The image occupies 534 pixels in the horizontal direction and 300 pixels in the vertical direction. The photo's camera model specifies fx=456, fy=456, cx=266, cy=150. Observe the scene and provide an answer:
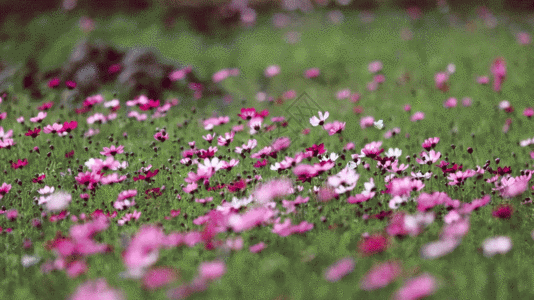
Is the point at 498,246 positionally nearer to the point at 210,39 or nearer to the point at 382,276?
the point at 382,276

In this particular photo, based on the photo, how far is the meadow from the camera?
1645mm

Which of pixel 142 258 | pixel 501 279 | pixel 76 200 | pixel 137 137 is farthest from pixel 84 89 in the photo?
pixel 501 279

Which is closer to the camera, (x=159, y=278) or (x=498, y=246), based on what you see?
(x=159, y=278)

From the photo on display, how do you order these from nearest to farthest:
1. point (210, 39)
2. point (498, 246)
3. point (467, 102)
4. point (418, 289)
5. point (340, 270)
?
point (418, 289) < point (340, 270) < point (498, 246) < point (467, 102) < point (210, 39)

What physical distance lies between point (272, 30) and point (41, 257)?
23.3 feet

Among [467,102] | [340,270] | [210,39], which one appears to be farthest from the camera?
[210,39]

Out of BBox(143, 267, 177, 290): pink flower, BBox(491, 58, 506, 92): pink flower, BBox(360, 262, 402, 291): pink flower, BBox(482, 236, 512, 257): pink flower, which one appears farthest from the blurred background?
BBox(360, 262, 402, 291): pink flower

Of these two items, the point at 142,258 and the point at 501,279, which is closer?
the point at 142,258

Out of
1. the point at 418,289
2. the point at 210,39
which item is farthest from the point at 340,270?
A: the point at 210,39

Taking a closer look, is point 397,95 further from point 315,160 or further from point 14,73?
point 14,73

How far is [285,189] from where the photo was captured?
2277 millimetres

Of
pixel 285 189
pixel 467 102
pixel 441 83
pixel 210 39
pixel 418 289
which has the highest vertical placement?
pixel 418 289

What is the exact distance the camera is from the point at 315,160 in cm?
329

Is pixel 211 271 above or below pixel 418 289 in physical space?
below
